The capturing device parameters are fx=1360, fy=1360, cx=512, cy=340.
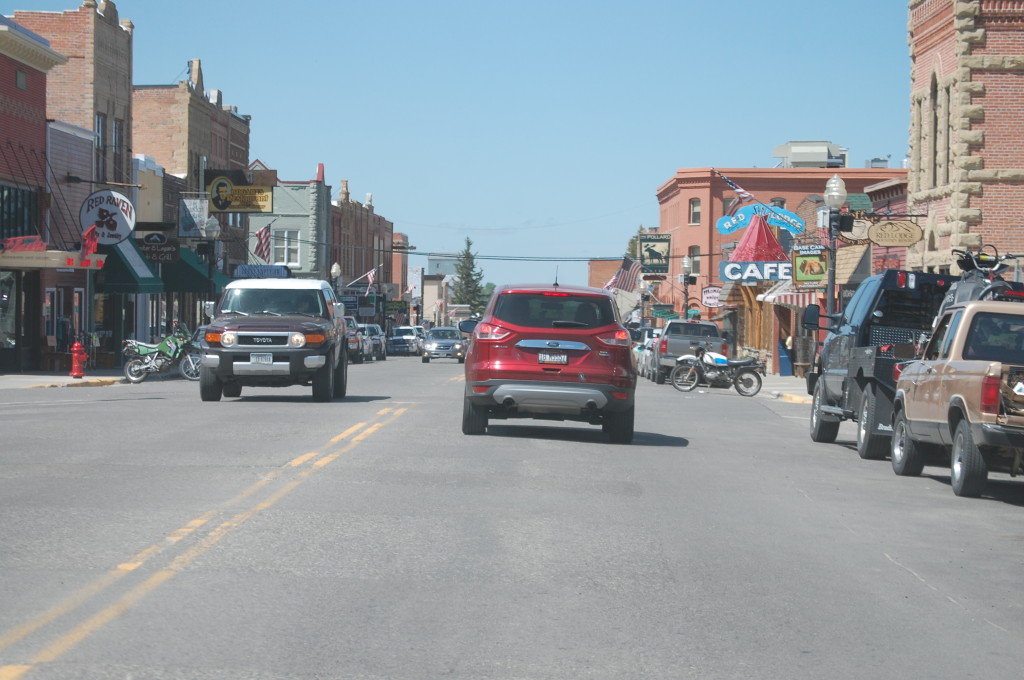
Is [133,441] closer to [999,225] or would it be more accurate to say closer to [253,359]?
[253,359]

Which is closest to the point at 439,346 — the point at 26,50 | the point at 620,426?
the point at 26,50

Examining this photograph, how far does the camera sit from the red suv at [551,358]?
54.4ft

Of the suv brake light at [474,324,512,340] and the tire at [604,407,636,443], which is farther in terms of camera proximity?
the tire at [604,407,636,443]

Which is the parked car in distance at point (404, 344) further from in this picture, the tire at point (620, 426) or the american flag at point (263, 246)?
the tire at point (620, 426)

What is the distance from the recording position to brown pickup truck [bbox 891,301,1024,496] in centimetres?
1236

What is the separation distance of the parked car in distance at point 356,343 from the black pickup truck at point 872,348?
35.4 m

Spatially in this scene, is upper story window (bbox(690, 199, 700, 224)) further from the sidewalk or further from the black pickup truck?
the black pickup truck

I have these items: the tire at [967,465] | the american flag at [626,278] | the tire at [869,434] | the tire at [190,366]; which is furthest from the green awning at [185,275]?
the tire at [967,465]

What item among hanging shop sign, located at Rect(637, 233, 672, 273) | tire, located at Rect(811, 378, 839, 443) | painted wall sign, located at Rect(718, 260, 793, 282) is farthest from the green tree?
tire, located at Rect(811, 378, 839, 443)

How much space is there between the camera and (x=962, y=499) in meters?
13.3

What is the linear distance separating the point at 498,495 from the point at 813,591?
4.12 metres

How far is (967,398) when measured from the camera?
12945 mm

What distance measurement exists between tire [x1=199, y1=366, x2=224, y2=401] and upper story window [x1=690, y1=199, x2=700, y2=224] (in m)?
63.2

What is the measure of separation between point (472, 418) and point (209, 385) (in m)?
7.18
